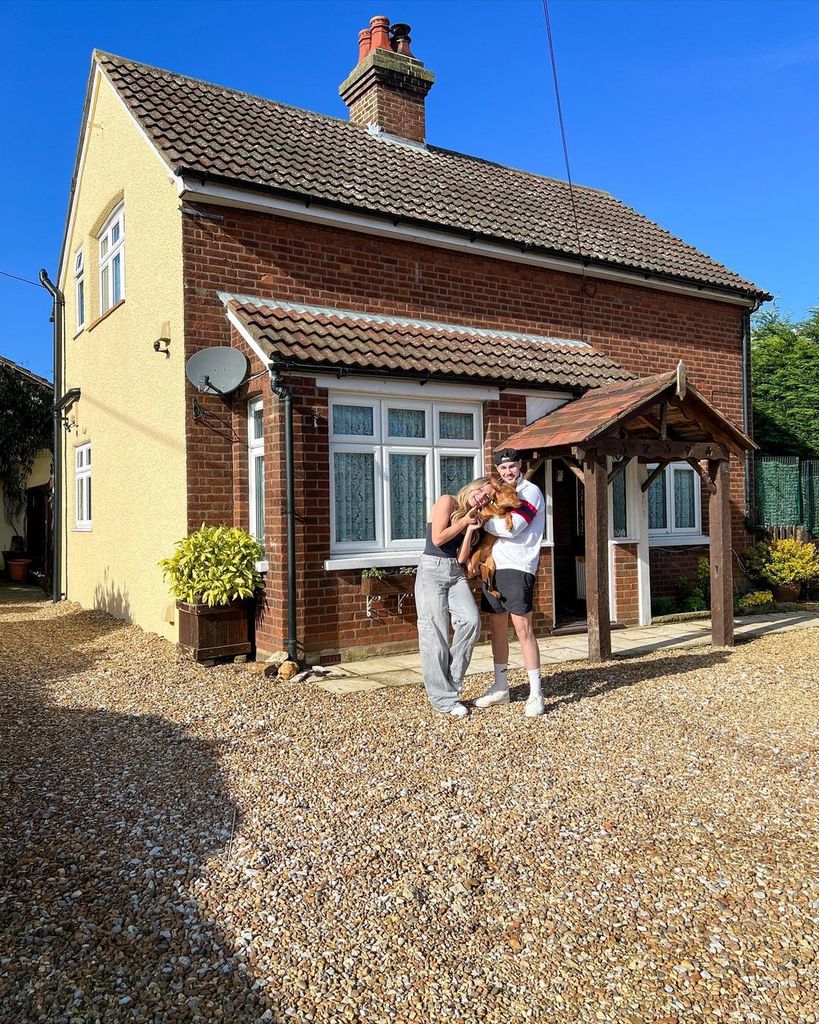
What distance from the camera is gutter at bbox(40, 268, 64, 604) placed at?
13.6m

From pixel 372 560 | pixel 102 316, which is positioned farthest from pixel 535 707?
pixel 102 316

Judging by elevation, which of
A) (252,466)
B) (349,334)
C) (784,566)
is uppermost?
(349,334)

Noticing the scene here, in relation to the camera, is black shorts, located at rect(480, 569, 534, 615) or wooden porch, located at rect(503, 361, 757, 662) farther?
wooden porch, located at rect(503, 361, 757, 662)

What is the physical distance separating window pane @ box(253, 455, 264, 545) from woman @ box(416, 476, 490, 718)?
9.82 ft

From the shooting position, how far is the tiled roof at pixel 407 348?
777cm

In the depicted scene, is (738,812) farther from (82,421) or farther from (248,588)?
(82,421)

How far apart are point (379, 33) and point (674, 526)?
357 inches

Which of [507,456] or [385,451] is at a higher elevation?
[385,451]

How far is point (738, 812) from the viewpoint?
13.0ft

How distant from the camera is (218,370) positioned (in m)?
8.00

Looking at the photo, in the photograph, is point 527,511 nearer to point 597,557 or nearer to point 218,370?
point 597,557

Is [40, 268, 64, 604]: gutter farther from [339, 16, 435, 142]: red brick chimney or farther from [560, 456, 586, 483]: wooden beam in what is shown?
[560, 456, 586, 483]: wooden beam

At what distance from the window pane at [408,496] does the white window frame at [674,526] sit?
4.12 m

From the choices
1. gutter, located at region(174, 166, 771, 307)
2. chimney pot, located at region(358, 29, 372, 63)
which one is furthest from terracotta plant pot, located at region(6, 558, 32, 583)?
chimney pot, located at region(358, 29, 372, 63)
